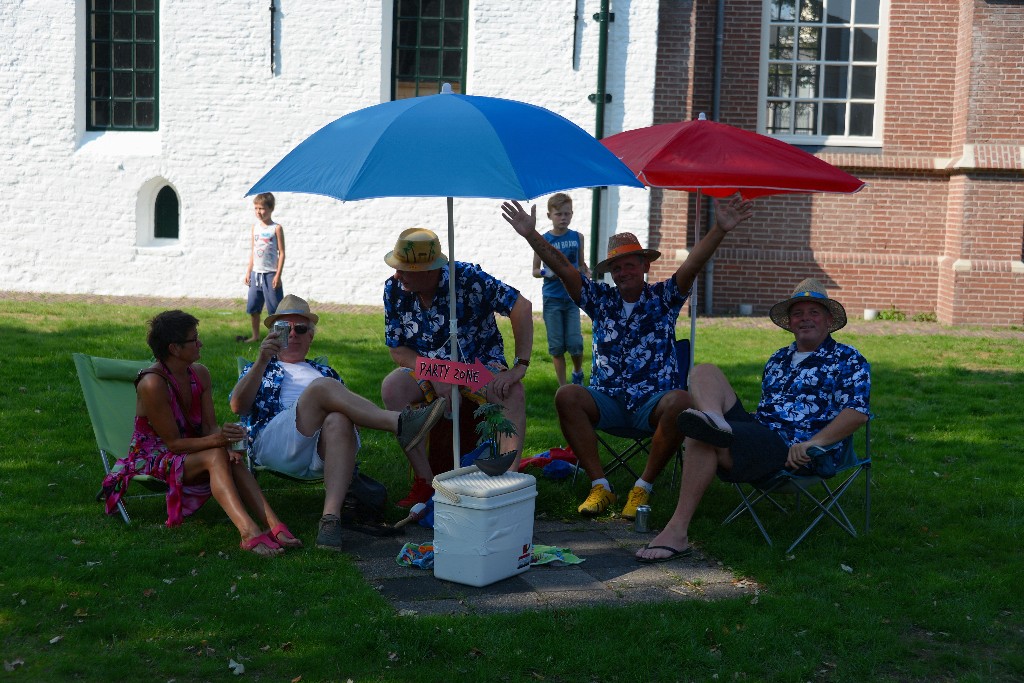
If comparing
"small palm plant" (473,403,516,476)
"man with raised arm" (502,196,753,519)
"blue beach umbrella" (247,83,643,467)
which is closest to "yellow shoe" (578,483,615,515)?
"man with raised arm" (502,196,753,519)

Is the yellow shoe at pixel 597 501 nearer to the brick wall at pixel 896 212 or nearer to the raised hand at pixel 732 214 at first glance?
the raised hand at pixel 732 214

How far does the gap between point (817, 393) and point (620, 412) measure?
1.06 meters

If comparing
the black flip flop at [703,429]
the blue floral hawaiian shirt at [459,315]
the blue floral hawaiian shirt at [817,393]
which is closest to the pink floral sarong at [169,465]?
the blue floral hawaiian shirt at [459,315]

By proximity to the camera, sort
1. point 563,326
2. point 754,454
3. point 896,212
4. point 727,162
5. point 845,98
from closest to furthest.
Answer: point 754,454
point 727,162
point 563,326
point 896,212
point 845,98

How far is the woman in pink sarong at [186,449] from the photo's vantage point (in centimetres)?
540

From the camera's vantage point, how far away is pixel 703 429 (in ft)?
17.8

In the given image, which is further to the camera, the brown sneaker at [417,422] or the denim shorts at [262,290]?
the denim shorts at [262,290]

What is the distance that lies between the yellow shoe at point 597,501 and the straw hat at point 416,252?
148 cm

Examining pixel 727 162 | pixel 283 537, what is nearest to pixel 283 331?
pixel 283 537

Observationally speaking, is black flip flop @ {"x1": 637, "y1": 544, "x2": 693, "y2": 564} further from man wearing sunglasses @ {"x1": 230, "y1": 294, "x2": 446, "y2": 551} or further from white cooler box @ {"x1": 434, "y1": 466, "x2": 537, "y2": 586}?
man wearing sunglasses @ {"x1": 230, "y1": 294, "x2": 446, "y2": 551}

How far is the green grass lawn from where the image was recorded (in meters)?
4.20

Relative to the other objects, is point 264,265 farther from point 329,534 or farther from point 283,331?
point 329,534

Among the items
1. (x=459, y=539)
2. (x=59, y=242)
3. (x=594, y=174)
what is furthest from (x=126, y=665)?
(x=59, y=242)

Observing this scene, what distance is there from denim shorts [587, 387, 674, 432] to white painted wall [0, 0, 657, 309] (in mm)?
8026
